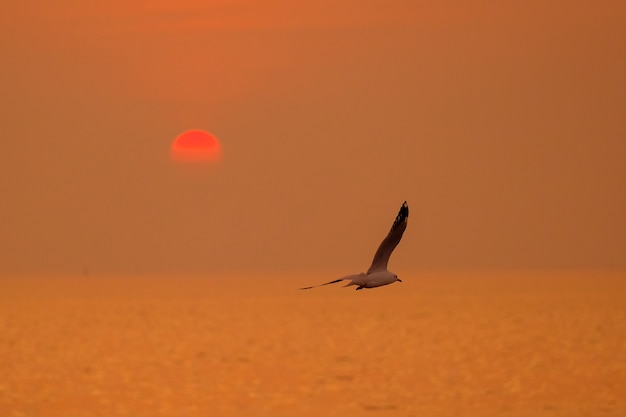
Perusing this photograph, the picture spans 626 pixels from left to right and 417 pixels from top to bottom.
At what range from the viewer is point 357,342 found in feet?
575

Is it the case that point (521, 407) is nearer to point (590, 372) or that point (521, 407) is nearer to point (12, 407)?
point (590, 372)

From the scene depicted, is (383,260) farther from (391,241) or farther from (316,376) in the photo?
(316,376)

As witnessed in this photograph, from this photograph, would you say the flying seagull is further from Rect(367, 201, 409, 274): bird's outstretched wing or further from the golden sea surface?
the golden sea surface

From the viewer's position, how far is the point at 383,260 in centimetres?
5122

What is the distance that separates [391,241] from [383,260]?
106 cm

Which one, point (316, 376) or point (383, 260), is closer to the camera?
point (383, 260)

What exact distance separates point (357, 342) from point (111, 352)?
33.9m

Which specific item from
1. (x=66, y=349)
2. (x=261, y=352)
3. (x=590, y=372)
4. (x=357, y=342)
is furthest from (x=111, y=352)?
(x=590, y=372)

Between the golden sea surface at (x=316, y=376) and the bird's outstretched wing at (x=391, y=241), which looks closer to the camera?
the bird's outstretched wing at (x=391, y=241)

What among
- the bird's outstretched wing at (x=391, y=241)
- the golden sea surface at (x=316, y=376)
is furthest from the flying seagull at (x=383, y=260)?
the golden sea surface at (x=316, y=376)

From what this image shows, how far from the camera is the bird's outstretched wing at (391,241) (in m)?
49.9

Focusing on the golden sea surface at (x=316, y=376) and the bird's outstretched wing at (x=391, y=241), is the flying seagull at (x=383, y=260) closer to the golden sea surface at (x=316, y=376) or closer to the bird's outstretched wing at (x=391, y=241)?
the bird's outstretched wing at (x=391, y=241)

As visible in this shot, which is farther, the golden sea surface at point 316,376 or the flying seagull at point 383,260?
the golden sea surface at point 316,376

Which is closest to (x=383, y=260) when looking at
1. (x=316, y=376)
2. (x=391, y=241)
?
(x=391, y=241)
